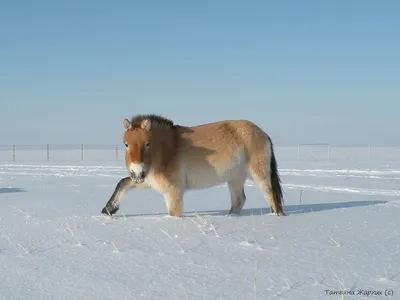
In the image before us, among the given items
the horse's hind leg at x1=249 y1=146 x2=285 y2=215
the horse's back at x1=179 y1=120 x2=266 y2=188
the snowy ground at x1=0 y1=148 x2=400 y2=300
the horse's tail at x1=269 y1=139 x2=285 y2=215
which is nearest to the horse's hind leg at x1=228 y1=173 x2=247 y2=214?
the horse's back at x1=179 y1=120 x2=266 y2=188

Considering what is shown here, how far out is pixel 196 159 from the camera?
696 cm

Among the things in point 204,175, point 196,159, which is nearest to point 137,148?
point 196,159

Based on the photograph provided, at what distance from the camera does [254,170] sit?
7031 mm

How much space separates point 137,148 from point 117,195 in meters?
0.94

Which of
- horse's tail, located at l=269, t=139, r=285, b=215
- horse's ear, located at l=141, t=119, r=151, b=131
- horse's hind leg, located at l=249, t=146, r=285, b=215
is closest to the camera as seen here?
horse's ear, located at l=141, t=119, r=151, b=131

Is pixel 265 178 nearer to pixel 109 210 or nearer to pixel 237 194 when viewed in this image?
pixel 237 194

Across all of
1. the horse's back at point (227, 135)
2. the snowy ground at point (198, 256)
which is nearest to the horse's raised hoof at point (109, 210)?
the snowy ground at point (198, 256)

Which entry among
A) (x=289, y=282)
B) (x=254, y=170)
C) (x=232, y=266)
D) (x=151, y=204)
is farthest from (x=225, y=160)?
(x=289, y=282)

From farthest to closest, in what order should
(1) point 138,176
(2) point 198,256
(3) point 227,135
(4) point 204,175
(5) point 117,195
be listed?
(3) point 227,135, (4) point 204,175, (5) point 117,195, (1) point 138,176, (2) point 198,256

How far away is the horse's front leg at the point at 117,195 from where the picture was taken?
6.66 meters

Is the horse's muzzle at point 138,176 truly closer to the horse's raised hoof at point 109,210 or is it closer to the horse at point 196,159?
the horse at point 196,159

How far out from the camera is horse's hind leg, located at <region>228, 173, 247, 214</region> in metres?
7.15

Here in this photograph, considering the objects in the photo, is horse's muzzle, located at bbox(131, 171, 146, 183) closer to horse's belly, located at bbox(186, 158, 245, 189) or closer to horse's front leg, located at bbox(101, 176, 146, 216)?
horse's front leg, located at bbox(101, 176, 146, 216)

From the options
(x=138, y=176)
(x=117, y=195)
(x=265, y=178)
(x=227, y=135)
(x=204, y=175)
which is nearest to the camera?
(x=138, y=176)
